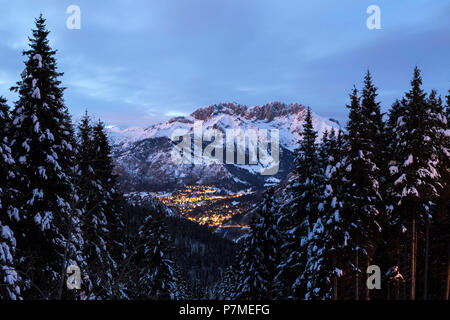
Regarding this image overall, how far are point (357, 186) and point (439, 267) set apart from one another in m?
10.0

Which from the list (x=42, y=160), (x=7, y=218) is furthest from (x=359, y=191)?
(x=7, y=218)

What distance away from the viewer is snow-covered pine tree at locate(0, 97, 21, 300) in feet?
42.0

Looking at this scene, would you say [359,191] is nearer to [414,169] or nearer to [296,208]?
[414,169]

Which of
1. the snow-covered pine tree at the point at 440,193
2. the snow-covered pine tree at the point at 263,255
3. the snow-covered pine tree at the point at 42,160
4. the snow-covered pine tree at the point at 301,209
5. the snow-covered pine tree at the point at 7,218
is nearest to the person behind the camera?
the snow-covered pine tree at the point at 7,218

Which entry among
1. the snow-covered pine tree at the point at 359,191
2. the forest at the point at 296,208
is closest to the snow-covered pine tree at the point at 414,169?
the forest at the point at 296,208

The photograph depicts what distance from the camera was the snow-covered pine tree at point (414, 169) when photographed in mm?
20828

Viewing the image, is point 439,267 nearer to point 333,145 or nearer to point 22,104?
point 333,145

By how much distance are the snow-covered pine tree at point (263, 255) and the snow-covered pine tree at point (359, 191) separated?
10129mm

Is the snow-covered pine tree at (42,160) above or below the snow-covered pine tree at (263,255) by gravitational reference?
above

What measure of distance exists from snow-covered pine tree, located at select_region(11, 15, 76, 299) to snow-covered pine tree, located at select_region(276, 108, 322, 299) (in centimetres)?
1443

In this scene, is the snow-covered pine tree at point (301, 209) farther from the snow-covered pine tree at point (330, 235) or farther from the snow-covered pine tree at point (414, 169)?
the snow-covered pine tree at point (414, 169)

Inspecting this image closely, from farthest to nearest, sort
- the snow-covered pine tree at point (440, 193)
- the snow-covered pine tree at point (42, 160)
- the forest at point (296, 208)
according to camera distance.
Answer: the snow-covered pine tree at point (440, 193) → the snow-covered pine tree at point (42, 160) → the forest at point (296, 208)

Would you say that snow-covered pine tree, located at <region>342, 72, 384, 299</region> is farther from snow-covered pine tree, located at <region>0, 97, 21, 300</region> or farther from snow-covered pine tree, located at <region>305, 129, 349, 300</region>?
snow-covered pine tree, located at <region>0, 97, 21, 300</region>

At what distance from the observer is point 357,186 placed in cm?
2123
